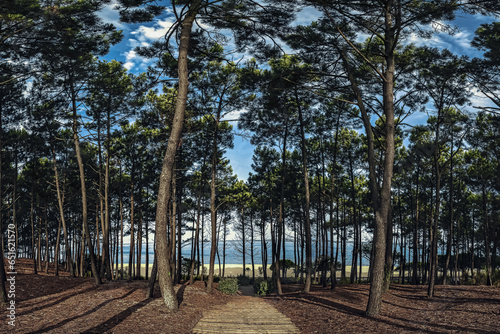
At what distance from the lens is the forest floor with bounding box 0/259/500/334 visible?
754 cm

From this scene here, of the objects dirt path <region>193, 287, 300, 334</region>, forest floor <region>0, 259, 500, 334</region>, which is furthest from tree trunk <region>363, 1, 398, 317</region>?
dirt path <region>193, 287, 300, 334</region>

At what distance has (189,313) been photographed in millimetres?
9578

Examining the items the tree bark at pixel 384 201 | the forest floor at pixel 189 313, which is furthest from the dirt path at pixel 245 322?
the tree bark at pixel 384 201

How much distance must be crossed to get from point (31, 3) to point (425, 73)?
1509 centimetres

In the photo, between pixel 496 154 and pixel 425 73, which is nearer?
pixel 425 73

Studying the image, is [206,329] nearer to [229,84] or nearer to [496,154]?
[229,84]

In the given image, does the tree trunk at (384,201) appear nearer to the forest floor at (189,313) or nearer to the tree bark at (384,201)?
the tree bark at (384,201)

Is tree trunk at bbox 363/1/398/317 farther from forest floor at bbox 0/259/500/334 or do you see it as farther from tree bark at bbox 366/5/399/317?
forest floor at bbox 0/259/500/334

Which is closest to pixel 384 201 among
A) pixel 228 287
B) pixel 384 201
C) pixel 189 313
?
pixel 384 201

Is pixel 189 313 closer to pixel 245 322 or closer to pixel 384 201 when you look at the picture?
pixel 245 322

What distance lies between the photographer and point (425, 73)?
50.6ft

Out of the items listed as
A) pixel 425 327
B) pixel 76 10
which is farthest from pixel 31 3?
pixel 425 327

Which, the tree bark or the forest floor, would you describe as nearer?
the forest floor

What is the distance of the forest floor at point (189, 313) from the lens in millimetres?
7539
